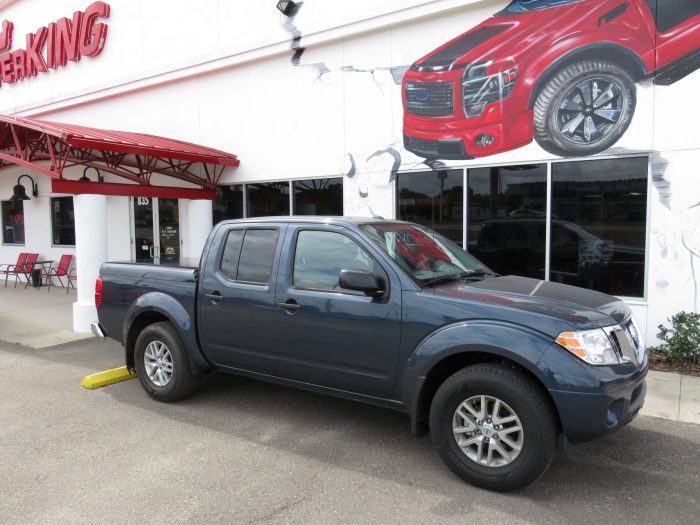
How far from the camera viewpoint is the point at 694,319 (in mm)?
6215

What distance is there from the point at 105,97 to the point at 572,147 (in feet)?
36.1

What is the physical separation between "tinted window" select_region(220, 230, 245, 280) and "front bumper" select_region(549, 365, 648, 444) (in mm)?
2830

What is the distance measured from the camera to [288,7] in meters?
9.52

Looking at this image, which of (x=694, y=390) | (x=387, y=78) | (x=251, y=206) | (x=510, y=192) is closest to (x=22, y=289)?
(x=251, y=206)

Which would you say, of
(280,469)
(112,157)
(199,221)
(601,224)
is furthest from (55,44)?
(280,469)

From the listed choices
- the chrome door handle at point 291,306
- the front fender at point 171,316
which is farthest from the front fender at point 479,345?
the front fender at point 171,316

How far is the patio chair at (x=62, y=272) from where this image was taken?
1330 centimetres

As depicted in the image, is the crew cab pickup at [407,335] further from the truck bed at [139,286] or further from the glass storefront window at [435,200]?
the glass storefront window at [435,200]

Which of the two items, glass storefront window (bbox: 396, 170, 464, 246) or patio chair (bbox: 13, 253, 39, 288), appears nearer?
glass storefront window (bbox: 396, 170, 464, 246)

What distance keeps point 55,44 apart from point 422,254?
551 inches

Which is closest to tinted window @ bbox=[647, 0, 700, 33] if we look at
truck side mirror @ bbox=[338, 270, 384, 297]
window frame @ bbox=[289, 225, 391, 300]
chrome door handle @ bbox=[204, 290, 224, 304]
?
window frame @ bbox=[289, 225, 391, 300]

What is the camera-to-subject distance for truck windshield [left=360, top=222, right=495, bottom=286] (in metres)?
3.98

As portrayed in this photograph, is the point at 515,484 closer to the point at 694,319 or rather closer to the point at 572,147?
the point at 694,319

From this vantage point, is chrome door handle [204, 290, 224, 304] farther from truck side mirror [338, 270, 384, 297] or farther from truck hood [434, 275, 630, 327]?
truck hood [434, 275, 630, 327]
